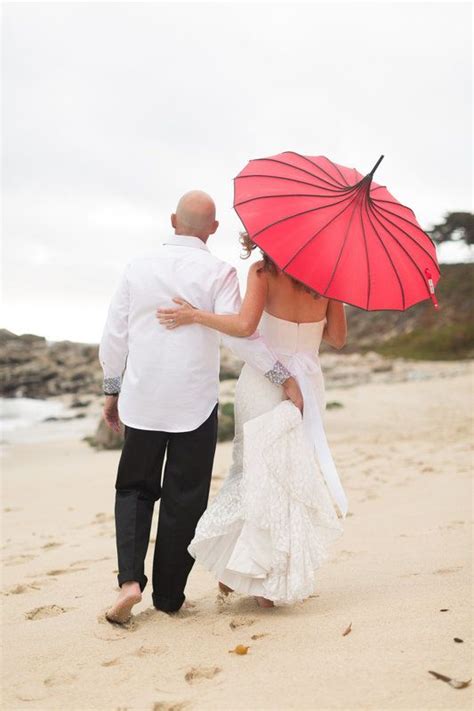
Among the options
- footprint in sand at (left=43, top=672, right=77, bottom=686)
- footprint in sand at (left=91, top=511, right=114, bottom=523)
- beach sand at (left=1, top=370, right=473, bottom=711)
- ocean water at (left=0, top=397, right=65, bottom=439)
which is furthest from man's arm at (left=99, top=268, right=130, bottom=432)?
ocean water at (left=0, top=397, right=65, bottom=439)

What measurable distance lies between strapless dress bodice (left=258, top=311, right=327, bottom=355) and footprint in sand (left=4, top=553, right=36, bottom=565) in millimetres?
2239

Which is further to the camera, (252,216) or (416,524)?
(416,524)

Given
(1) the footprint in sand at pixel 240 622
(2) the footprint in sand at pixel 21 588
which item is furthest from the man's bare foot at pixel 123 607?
(2) the footprint in sand at pixel 21 588

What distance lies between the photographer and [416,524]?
4938 mm

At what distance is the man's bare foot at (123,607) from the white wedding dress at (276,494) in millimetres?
326

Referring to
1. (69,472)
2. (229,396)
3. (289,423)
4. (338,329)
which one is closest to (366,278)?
(338,329)

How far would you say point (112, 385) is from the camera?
3666mm

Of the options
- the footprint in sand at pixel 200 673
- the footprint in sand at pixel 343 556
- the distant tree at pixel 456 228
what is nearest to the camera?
the footprint in sand at pixel 200 673

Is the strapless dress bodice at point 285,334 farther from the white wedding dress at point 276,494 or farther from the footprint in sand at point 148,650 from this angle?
the footprint in sand at point 148,650

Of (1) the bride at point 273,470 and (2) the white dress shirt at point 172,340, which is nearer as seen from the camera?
(1) the bride at point 273,470

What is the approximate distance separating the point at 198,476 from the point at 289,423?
50 cm

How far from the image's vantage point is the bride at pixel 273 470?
3.28m

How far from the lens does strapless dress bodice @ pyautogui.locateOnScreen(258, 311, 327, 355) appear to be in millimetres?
3457

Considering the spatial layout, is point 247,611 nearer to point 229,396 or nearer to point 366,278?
point 366,278
